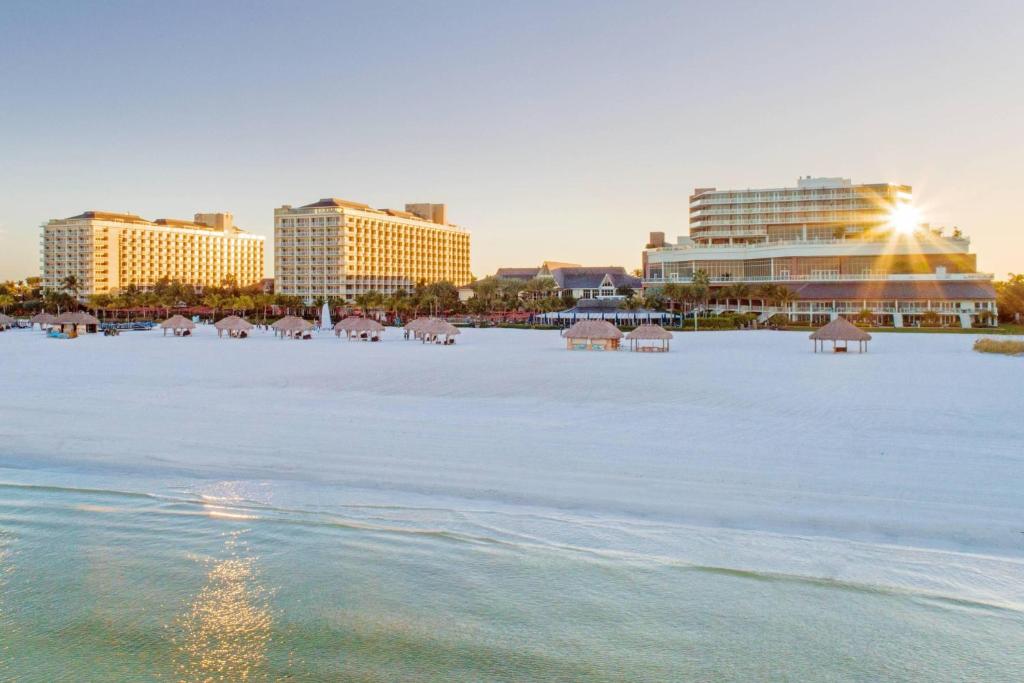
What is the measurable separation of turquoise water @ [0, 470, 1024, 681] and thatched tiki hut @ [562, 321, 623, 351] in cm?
3241

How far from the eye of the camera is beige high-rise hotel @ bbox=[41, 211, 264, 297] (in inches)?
5433

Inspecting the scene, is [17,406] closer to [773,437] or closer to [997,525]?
[773,437]

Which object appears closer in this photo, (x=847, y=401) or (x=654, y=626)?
(x=654, y=626)

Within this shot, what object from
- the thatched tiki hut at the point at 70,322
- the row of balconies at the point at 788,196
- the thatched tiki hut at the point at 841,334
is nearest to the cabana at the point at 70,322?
the thatched tiki hut at the point at 70,322

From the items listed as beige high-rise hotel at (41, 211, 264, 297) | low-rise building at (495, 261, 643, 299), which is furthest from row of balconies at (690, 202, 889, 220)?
beige high-rise hotel at (41, 211, 264, 297)

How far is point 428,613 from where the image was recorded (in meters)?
6.81

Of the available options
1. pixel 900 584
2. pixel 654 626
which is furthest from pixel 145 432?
pixel 900 584

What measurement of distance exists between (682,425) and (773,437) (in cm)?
188

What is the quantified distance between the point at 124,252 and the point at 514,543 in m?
150

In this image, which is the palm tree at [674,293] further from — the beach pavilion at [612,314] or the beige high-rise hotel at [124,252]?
the beige high-rise hotel at [124,252]

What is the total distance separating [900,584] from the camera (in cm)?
724

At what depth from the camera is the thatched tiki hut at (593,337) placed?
4128cm

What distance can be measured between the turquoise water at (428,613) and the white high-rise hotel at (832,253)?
6887 centimetres

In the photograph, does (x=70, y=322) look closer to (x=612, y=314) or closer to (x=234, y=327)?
(x=234, y=327)
